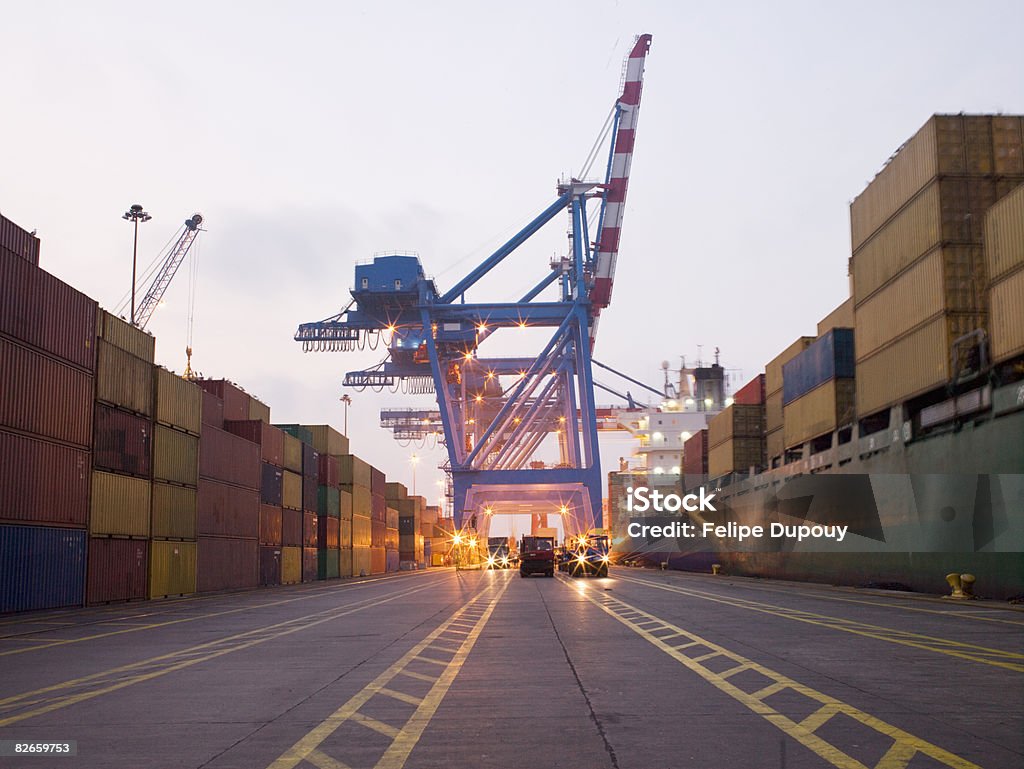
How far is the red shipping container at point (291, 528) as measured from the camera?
51944 millimetres

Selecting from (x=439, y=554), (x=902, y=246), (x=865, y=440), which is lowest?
(x=439, y=554)

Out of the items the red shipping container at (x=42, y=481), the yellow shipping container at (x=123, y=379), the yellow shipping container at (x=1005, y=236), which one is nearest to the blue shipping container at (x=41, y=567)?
the red shipping container at (x=42, y=481)

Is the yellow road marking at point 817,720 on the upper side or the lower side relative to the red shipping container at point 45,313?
lower

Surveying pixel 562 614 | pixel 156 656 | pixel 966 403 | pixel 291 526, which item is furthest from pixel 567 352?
pixel 156 656

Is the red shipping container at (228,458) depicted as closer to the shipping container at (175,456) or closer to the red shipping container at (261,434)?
the shipping container at (175,456)

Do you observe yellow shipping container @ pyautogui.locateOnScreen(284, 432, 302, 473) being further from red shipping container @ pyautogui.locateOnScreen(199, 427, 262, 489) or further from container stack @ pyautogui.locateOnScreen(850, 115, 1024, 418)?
container stack @ pyautogui.locateOnScreen(850, 115, 1024, 418)

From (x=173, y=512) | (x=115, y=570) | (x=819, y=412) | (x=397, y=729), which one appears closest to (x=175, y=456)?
(x=173, y=512)

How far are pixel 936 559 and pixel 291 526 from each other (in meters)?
34.1

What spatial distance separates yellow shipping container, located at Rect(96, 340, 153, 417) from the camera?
31000mm

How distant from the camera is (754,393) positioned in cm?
5894

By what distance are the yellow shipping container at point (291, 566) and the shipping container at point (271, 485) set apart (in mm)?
2911

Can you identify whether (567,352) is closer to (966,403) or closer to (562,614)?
(966,403)

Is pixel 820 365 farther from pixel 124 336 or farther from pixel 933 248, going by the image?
pixel 124 336

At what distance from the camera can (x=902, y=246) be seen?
34125 millimetres
